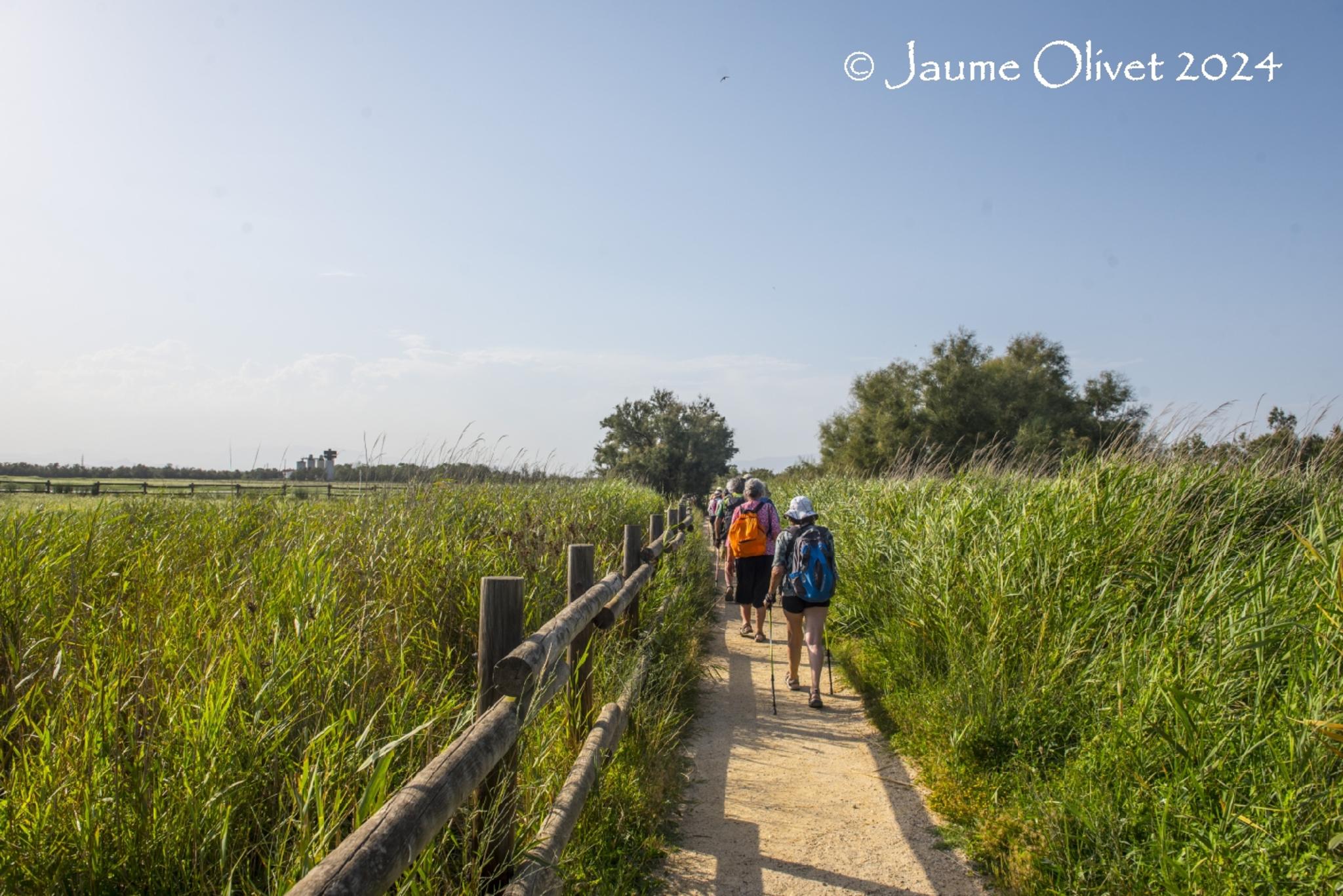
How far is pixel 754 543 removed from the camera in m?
8.99

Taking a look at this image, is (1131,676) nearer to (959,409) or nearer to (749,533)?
(749,533)

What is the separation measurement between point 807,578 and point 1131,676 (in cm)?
279

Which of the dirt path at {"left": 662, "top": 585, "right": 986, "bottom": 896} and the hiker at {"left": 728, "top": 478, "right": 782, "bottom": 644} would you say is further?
the hiker at {"left": 728, "top": 478, "right": 782, "bottom": 644}

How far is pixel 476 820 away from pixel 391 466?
19.4 feet

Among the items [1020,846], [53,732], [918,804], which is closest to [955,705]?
[918,804]

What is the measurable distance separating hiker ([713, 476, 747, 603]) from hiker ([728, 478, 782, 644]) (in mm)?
599

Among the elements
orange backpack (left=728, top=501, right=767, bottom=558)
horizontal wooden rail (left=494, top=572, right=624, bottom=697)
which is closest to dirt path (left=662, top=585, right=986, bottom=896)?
horizontal wooden rail (left=494, top=572, right=624, bottom=697)

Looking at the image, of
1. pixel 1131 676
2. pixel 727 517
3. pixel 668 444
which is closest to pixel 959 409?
pixel 668 444

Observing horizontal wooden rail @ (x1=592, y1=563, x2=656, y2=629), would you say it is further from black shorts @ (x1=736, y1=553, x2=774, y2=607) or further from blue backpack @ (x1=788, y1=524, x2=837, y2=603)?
black shorts @ (x1=736, y1=553, x2=774, y2=607)

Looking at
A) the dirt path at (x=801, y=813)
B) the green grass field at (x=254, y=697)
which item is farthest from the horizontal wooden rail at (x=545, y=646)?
the dirt path at (x=801, y=813)

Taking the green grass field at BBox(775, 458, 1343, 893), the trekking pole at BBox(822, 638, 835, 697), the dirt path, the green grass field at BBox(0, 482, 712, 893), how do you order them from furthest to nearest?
1. the trekking pole at BBox(822, 638, 835, 697)
2. the dirt path
3. the green grass field at BBox(775, 458, 1343, 893)
4. the green grass field at BBox(0, 482, 712, 893)

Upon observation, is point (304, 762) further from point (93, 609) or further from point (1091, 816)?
point (1091, 816)

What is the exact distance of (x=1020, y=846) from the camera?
3824 millimetres

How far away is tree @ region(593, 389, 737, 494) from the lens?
166ft
